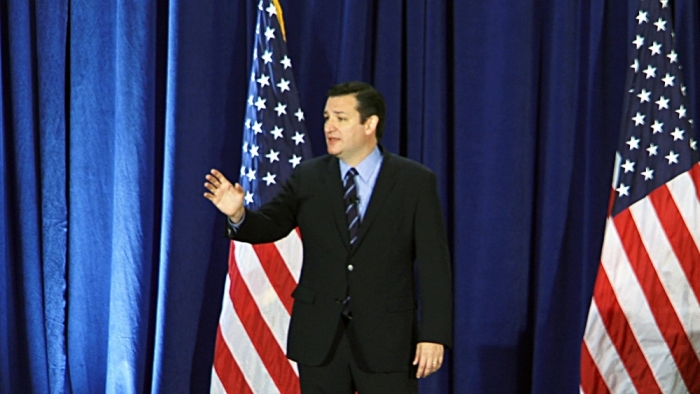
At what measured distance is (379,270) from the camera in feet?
8.84

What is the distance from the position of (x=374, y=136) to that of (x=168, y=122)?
138 cm

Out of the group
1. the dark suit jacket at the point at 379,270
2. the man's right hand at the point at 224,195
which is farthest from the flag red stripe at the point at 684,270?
the man's right hand at the point at 224,195

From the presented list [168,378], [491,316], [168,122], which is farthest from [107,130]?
[491,316]

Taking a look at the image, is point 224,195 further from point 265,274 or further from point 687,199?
point 687,199

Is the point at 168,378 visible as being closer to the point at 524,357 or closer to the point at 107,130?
the point at 107,130

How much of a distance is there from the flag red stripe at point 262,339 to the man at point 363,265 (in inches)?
38.0

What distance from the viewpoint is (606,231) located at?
3812 mm

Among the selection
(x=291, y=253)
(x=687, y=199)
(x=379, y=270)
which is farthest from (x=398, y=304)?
(x=687, y=199)

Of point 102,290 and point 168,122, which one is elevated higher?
point 168,122

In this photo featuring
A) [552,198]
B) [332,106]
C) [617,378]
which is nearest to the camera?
[332,106]

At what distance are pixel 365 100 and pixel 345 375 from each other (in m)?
0.82

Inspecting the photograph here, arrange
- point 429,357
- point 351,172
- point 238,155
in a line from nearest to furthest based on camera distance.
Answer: point 429,357 < point 351,172 < point 238,155

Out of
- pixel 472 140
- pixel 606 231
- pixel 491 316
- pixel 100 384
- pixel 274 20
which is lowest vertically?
pixel 100 384

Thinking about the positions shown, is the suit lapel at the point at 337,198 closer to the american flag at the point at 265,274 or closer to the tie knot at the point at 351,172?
the tie knot at the point at 351,172
